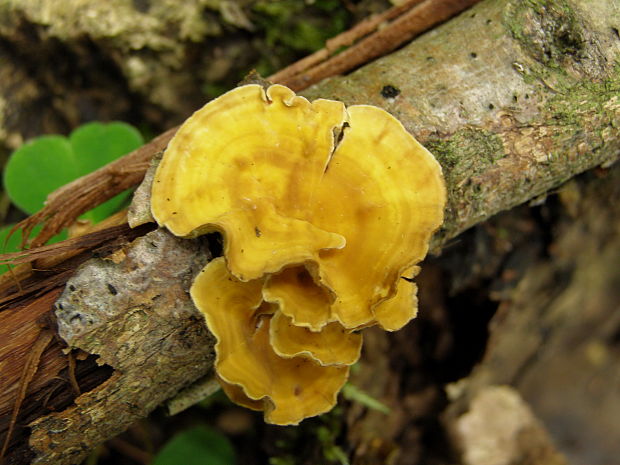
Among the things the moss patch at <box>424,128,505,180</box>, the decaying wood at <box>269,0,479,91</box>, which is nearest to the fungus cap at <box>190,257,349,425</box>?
the moss patch at <box>424,128,505,180</box>

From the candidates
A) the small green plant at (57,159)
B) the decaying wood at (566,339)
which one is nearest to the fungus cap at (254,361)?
the small green plant at (57,159)

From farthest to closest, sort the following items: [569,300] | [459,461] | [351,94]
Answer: [569,300] → [459,461] → [351,94]

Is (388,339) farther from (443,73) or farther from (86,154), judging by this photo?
(86,154)

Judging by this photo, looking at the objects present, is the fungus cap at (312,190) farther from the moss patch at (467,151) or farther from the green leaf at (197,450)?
the green leaf at (197,450)

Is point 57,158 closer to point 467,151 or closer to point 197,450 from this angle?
point 197,450

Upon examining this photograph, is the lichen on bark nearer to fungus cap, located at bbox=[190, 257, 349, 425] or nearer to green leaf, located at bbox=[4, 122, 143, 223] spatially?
fungus cap, located at bbox=[190, 257, 349, 425]

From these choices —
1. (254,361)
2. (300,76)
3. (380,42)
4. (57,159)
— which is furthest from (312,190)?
(57,159)

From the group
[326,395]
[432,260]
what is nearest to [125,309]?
[326,395]
